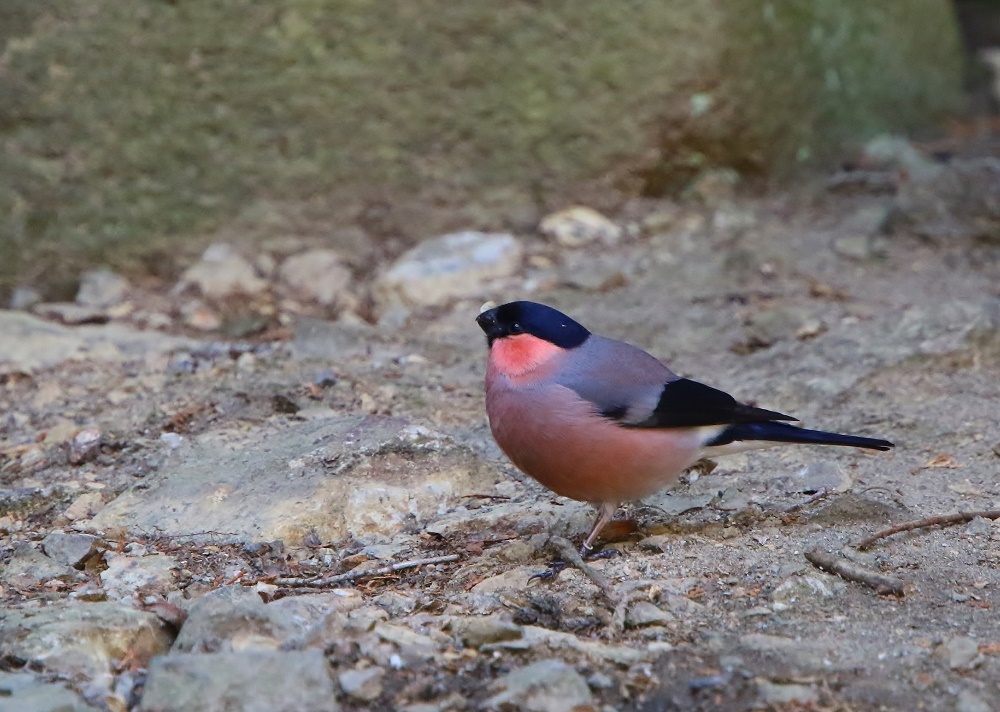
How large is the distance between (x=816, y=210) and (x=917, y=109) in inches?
48.1

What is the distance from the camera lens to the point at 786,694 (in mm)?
2326

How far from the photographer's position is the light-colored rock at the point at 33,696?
7.48 ft

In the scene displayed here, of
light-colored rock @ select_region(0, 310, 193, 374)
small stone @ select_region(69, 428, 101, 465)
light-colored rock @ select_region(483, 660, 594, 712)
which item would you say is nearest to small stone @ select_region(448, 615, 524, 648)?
light-colored rock @ select_region(483, 660, 594, 712)

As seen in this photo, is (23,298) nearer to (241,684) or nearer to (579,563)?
(579,563)

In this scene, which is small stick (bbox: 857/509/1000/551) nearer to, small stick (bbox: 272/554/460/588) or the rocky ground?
the rocky ground

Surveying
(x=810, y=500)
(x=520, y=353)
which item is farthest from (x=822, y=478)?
(x=520, y=353)

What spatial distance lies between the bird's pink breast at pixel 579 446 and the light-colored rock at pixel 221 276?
2131 mm

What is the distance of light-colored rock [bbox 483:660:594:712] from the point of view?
2.29 meters

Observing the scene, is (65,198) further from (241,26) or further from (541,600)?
(541,600)

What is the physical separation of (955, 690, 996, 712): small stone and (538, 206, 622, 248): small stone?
11.1 ft

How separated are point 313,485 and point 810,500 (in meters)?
1.35

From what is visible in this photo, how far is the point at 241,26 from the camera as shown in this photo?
510 centimetres

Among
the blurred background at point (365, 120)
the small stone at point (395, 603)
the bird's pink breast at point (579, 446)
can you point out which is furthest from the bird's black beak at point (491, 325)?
the blurred background at point (365, 120)

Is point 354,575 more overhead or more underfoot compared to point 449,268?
more underfoot
